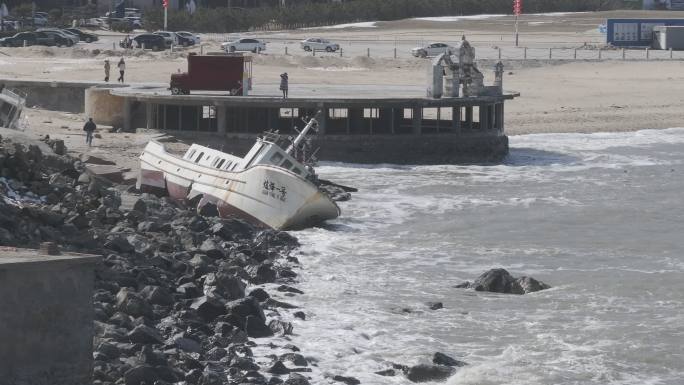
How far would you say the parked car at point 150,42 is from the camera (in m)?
81.6

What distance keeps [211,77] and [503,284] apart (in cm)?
2219

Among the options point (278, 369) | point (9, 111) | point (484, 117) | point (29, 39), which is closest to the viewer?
point (278, 369)

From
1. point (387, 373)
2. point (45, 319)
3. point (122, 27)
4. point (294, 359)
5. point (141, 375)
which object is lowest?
point (387, 373)

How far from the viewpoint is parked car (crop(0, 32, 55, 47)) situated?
80.6 metres

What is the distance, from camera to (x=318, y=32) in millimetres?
104312

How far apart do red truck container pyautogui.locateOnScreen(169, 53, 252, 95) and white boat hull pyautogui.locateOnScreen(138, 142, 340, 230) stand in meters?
12.5

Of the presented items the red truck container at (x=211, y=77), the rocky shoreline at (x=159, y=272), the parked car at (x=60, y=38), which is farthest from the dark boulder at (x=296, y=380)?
the parked car at (x=60, y=38)

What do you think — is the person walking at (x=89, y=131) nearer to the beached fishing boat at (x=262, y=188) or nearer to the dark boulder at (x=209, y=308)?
the beached fishing boat at (x=262, y=188)

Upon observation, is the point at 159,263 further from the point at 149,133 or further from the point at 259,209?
the point at 149,133

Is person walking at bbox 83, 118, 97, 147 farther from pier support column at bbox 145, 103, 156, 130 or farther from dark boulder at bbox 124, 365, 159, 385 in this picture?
dark boulder at bbox 124, 365, 159, 385

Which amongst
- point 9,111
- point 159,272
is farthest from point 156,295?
point 9,111

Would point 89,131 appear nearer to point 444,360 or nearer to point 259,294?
point 259,294

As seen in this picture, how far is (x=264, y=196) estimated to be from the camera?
112ft

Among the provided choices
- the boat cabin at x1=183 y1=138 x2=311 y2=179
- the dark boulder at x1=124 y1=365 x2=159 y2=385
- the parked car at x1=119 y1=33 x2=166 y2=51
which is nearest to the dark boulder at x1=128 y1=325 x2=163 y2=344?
the dark boulder at x1=124 y1=365 x2=159 y2=385
